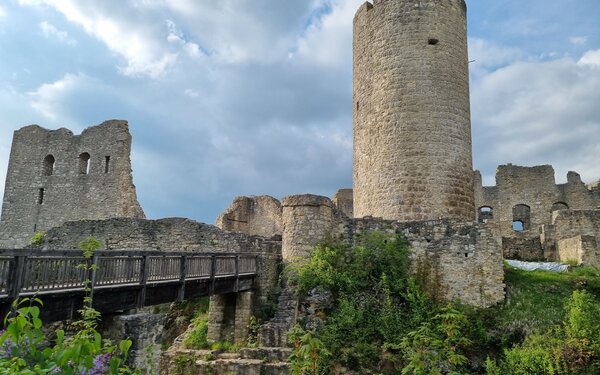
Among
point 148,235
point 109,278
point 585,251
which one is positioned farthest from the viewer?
point 148,235

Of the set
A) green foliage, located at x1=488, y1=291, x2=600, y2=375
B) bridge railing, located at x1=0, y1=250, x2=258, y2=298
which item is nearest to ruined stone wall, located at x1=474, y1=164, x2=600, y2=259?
green foliage, located at x1=488, y1=291, x2=600, y2=375

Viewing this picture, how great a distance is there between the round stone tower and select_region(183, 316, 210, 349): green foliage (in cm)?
700

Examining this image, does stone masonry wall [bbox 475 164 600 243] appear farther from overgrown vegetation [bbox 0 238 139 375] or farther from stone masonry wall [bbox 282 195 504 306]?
overgrown vegetation [bbox 0 238 139 375]

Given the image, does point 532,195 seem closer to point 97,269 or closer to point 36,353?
point 97,269

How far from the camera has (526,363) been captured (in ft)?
33.7

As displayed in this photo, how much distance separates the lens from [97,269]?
8422 millimetres

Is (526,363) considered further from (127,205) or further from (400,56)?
(127,205)

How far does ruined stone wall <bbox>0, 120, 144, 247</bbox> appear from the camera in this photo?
23406 mm

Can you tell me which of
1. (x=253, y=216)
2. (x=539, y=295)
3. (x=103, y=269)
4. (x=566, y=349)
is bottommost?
(x=566, y=349)

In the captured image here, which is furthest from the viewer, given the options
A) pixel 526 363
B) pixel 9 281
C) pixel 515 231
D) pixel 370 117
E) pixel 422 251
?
pixel 515 231

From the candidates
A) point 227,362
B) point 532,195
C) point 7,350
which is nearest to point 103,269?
point 227,362

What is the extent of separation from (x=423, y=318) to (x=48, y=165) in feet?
71.6

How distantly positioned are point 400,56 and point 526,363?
35.5 ft

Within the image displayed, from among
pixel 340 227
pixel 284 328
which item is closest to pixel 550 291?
pixel 340 227
